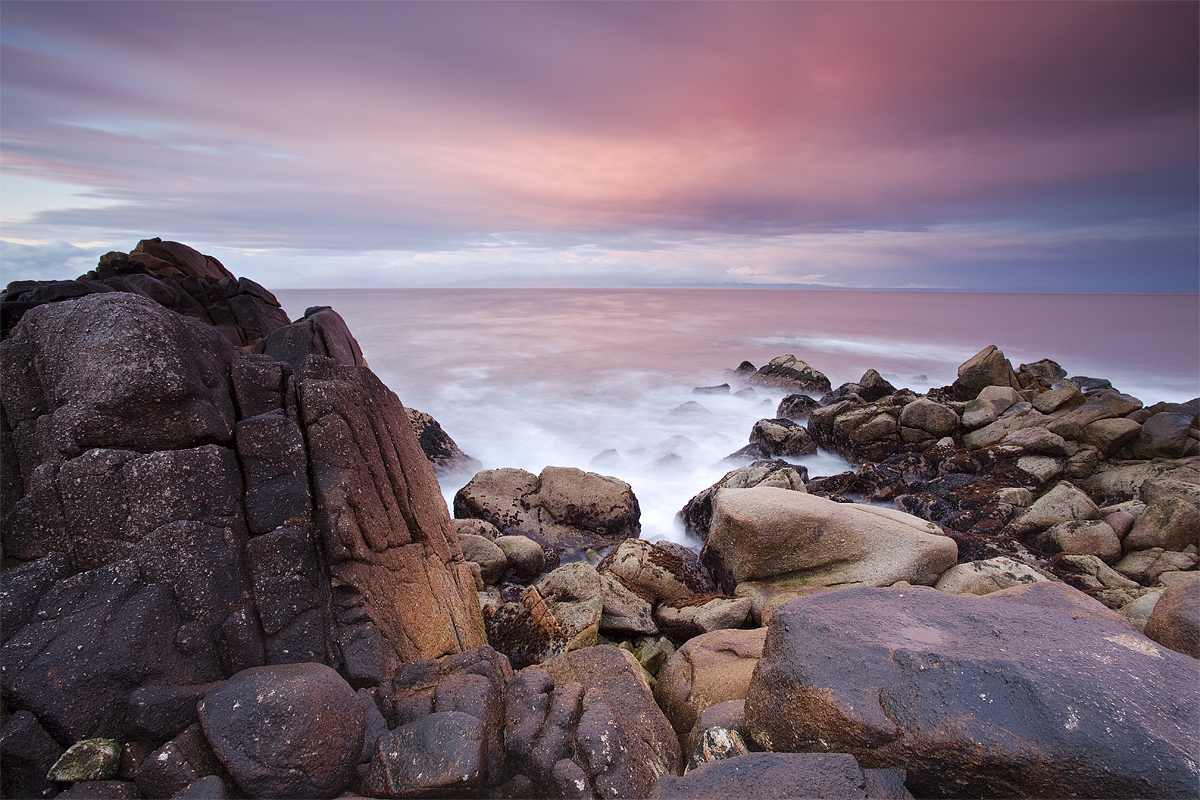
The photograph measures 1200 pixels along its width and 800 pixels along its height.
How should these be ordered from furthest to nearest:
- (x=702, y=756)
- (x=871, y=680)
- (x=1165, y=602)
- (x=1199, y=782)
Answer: (x=1165, y=602) → (x=702, y=756) → (x=871, y=680) → (x=1199, y=782)

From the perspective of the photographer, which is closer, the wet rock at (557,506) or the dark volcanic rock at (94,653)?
the dark volcanic rock at (94,653)

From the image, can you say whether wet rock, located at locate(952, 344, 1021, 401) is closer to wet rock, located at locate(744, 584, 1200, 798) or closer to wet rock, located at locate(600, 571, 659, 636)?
wet rock, located at locate(600, 571, 659, 636)

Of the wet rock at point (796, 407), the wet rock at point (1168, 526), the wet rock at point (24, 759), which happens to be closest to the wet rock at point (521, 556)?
the wet rock at point (24, 759)

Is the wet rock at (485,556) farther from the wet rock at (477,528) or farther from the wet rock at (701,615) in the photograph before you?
the wet rock at (701,615)

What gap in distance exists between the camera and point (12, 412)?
3.75 meters

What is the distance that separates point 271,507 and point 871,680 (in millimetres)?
4426

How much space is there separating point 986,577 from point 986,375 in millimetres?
12421

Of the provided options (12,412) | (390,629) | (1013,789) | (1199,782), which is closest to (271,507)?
(390,629)

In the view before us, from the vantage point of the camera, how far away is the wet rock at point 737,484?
11.0m

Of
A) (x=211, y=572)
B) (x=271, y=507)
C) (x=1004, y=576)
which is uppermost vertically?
(x=271, y=507)

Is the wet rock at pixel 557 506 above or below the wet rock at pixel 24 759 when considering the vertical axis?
below

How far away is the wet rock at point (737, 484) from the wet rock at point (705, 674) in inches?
204

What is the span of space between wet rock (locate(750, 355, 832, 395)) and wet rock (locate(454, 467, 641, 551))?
1713 cm

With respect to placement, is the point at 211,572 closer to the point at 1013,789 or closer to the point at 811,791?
the point at 811,791
